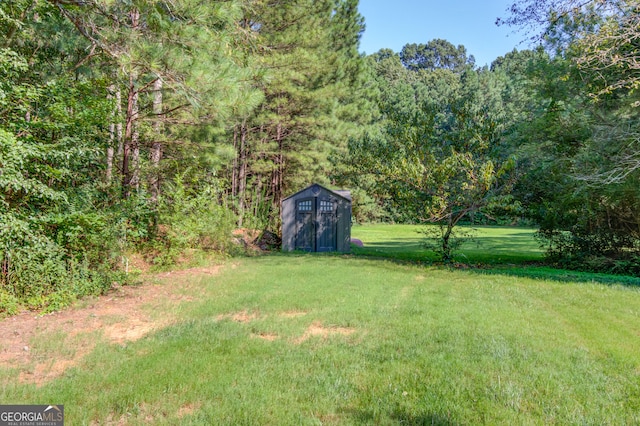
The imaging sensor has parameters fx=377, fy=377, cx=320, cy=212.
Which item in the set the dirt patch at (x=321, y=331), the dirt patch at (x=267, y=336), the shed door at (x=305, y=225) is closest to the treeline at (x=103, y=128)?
the dirt patch at (x=267, y=336)

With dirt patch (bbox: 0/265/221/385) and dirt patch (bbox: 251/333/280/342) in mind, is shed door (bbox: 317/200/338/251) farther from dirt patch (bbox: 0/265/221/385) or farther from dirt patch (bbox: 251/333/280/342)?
dirt patch (bbox: 251/333/280/342)

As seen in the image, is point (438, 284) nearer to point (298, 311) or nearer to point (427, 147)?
point (298, 311)

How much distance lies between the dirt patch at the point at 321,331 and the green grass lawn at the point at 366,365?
24 mm

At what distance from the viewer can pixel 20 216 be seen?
5.29m

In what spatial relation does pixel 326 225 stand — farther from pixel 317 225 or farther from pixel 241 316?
pixel 241 316

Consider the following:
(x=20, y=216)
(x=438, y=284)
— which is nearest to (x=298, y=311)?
(x=438, y=284)

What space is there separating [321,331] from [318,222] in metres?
9.78

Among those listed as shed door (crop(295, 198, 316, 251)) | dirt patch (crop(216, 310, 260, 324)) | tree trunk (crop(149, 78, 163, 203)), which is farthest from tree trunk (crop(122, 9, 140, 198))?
shed door (crop(295, 198, 316, 251))

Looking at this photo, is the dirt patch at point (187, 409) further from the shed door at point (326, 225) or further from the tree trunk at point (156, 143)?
the shed door at point (326, 225)

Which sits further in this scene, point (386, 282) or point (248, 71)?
point (386, 282)

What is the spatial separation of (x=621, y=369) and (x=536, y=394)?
1204 millimetres

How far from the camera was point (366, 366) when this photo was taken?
11.7 ft

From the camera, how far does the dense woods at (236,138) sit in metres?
5.58

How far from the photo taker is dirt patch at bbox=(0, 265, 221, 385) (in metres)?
3.69
